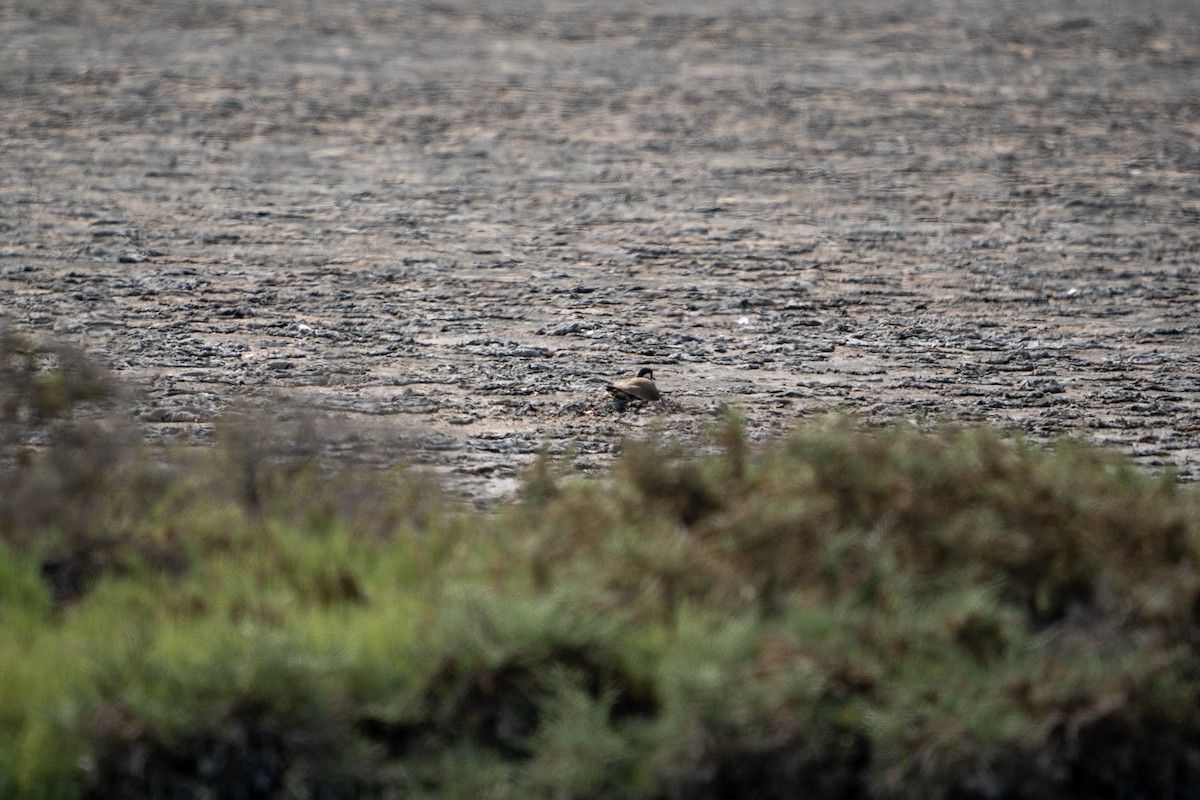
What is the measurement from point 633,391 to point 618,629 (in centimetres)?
229

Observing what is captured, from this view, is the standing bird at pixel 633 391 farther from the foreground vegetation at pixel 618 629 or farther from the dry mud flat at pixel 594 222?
the foreground vegetation at pixel 618 629

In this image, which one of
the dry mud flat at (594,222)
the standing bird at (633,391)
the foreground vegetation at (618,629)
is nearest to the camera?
the foreground vegetation at (618,629)

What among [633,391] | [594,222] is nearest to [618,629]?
[633,391]

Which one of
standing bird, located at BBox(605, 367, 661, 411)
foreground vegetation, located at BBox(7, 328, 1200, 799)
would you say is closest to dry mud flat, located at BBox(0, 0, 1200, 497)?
standing bird, located at BBox(605, 367, 661, 411)

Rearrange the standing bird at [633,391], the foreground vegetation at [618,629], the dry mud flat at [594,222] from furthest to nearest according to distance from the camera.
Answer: the dry mud flat at [594,222], the standing bird at [633,391], the foreground vegetation at [618,629]

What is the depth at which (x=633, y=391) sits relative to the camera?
18.6 feet

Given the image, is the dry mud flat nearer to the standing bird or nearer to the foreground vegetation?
the standing bird

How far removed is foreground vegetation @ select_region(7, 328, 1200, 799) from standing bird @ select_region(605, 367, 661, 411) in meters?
1.39

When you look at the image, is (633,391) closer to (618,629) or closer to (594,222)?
(618,629)

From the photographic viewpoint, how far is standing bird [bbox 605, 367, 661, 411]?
567cm

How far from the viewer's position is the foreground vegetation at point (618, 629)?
3211 mm

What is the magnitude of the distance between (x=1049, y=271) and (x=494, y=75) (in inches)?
237

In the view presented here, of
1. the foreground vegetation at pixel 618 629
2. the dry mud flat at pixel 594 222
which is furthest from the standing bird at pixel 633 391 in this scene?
the foreground vegetation at pixel 618 629

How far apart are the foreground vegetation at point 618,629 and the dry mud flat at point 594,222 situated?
0.77 meters
